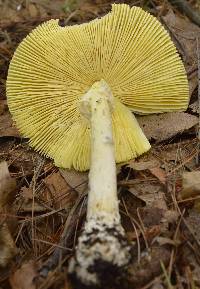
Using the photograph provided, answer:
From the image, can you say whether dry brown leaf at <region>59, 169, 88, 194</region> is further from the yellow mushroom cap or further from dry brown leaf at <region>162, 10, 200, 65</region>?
dry brown leaf at <region>162, 10, 200, 65</region>

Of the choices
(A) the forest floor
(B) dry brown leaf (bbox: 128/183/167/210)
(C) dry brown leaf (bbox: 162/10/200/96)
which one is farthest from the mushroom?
(C) dry brown leaf (bbox: 162/10/200/96)

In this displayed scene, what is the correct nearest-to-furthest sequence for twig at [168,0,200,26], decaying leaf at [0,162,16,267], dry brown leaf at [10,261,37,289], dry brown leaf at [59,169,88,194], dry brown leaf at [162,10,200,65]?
dry brown leaf at [10,261,37,289]
decaying leaf at [0,162,16,267]
dry brown leaf at [59,169,88,194]
dry brown leaf at [162,10,200,65]
twig at [168,0,200,26]

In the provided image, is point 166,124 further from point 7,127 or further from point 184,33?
point 7,127

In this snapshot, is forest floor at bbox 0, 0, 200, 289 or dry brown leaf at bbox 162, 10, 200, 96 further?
dry brown leaf at bbox 162, 10, 200, 96

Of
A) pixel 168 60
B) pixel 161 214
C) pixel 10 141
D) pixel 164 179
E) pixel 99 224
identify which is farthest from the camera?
pixel 10 141

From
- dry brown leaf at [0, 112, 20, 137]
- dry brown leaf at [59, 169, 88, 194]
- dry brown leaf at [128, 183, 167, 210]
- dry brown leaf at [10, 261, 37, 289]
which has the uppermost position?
dry brown leaf at [128, 183, 167, 210]

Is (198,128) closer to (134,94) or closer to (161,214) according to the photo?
(134,94)

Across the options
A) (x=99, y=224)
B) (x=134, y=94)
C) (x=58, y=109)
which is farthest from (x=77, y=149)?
(x=99, y=224)
